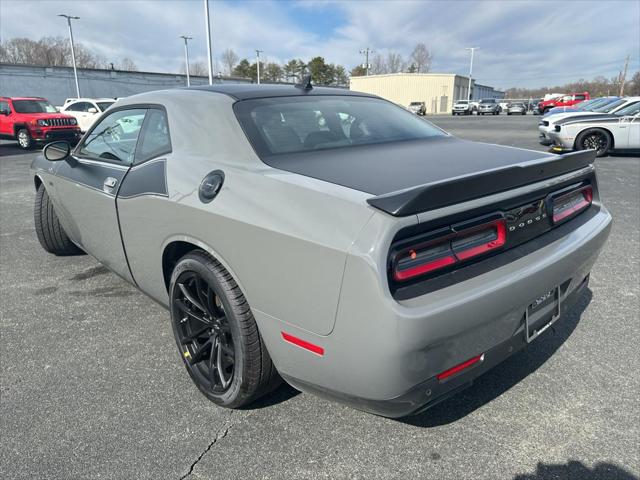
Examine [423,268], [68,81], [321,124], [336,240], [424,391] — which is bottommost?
[424,391]

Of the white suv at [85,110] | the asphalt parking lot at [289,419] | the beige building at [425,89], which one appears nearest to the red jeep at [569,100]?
the beige building at [425,89]

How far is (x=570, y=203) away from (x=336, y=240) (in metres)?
1.48

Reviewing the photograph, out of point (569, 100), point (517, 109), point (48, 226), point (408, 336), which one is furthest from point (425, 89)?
point (408, 336)

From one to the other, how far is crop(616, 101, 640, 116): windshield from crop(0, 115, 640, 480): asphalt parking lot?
34.2 ft

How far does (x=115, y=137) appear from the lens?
3.10 metres

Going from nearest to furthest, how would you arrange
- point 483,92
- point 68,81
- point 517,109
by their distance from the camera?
1. point 68,81
2. point 517,109
3. point 483,92

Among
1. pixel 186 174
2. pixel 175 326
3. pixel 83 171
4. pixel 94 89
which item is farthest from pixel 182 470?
pixel 94 89

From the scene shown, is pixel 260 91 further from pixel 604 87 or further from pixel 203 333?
pixel 604 87

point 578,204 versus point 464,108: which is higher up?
point 464,108

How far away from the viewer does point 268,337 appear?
1.87m

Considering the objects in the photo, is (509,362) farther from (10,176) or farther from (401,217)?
(10,176)

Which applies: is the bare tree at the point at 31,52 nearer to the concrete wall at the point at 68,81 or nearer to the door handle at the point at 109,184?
the concrete wall at the point at 68,81

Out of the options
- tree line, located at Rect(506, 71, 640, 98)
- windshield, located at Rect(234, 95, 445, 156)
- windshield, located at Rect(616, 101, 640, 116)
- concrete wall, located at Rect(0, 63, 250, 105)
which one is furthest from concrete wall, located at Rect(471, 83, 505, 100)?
windshield, located at Rect(234, 95, 445, 156)

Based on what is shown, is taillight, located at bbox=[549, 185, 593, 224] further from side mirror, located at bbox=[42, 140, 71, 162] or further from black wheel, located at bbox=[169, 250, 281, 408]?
side mirror, located at bbox=[42, 140, 71, 162]
